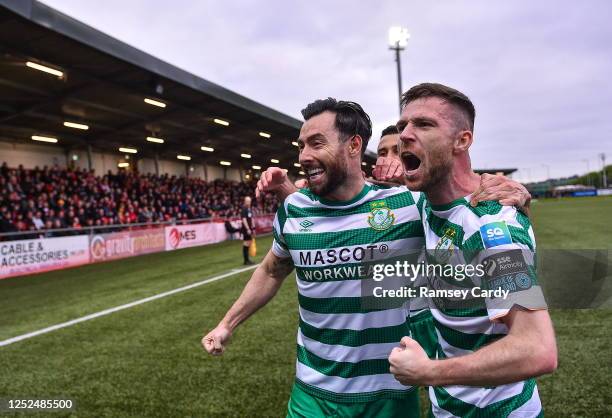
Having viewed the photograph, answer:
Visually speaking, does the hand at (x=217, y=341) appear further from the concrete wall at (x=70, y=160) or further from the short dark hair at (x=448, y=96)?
the concrete wall at (x=70, y=160)

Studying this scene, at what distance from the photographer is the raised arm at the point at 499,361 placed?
123 cm

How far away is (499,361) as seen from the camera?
1.24 meters

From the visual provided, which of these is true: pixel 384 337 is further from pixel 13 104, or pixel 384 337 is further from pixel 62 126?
pixel 62 126

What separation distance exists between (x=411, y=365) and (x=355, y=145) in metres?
1.49

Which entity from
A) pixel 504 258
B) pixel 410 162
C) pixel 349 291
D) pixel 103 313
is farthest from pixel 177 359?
pixel 504 258

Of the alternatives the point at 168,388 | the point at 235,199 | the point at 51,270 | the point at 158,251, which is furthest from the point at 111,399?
the point at 235,199

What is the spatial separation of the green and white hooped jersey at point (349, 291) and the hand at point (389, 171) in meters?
0.59

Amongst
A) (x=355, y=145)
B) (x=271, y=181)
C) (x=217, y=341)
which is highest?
(x=355, y=145)

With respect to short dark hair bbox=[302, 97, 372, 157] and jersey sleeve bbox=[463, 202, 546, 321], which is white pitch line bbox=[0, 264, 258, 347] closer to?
short dark hair bbox=[302, 97, 372, 157]

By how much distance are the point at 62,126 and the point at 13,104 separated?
12.4 ft

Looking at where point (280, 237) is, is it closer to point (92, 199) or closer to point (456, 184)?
point (456, 184)

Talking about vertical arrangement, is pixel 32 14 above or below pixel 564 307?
above

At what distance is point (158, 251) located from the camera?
19.5m

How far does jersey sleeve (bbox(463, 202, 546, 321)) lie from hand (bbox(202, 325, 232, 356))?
139 cm
